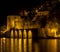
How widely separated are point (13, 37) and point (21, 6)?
0.61m

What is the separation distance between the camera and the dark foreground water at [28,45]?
3887 millimetres

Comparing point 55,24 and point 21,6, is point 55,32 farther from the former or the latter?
point 21,6

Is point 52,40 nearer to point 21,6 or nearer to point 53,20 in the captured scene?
point 53,20

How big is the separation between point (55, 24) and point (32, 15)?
1.58 ft

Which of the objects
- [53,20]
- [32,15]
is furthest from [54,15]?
[32,15]

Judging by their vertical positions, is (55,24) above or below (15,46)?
above

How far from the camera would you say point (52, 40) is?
14.1 ft

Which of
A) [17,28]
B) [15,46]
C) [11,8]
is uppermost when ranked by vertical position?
[11,8]

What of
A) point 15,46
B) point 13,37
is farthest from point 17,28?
point 15,46

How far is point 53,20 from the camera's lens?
4.39 meters

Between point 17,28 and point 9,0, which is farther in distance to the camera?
point 17,28

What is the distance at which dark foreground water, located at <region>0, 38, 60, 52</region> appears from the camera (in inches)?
153

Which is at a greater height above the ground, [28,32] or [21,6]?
[21,6]

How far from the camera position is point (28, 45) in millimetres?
4137
